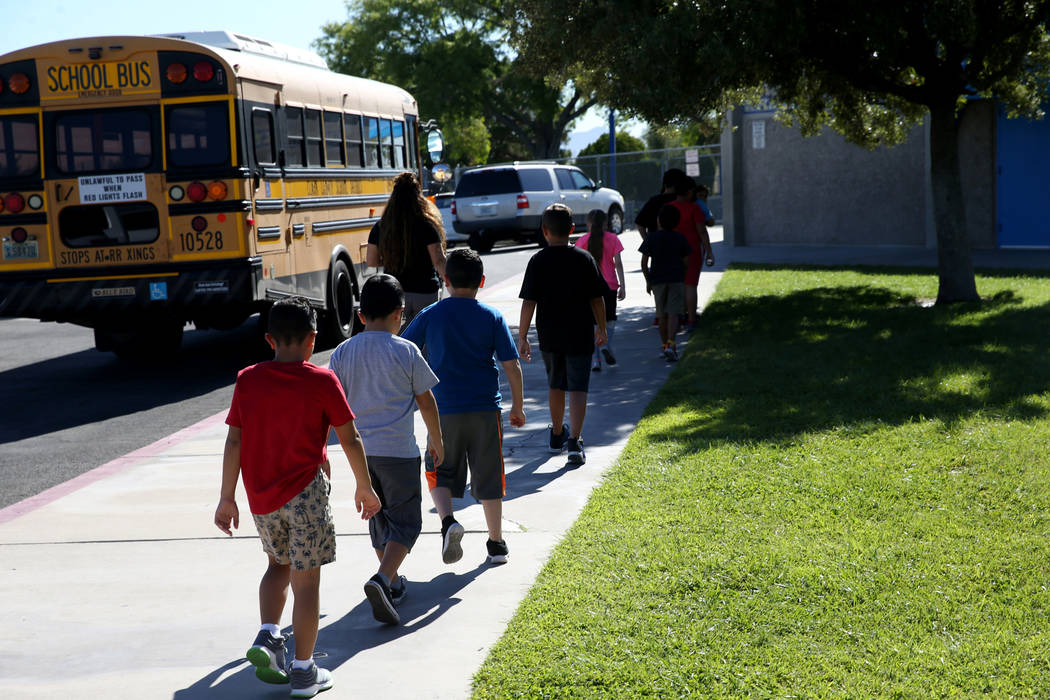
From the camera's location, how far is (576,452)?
7.22 meters

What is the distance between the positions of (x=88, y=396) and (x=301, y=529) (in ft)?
24.4

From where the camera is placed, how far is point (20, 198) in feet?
35.2

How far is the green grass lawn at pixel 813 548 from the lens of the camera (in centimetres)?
396

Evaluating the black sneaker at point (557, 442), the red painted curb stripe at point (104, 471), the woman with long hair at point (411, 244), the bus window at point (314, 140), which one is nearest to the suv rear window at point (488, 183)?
the bus window at point (314, 140)

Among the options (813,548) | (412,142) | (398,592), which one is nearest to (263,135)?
(412,142)

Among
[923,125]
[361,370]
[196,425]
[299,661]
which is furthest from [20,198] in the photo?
[923,125]

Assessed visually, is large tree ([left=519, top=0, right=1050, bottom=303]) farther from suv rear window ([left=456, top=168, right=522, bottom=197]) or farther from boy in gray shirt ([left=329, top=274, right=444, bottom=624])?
suv rear window ([left=456, top=168, right=522, bottom=197])

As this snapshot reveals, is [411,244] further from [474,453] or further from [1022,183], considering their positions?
[1022,183]

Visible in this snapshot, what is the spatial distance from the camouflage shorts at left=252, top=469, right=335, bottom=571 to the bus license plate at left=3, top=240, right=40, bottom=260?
7.89 metres

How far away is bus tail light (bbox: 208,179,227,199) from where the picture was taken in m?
10.6

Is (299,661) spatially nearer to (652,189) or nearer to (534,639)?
(534,639)

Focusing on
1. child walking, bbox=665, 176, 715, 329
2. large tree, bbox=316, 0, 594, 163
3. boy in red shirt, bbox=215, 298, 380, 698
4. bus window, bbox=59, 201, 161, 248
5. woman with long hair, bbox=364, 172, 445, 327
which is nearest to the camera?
boy in red shirt, bbox=215, 298, 380, 698

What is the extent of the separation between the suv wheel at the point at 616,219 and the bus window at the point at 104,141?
17.8 m

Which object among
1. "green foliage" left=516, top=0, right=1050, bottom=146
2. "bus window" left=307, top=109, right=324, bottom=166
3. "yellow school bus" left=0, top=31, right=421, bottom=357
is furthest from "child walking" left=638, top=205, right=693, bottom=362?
"bus window" left=307, top=109, right=324, bottom=166
